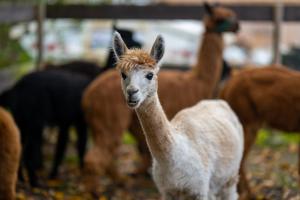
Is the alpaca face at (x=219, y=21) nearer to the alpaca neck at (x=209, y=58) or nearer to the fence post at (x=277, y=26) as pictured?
the alpaca neck at (x=209, y=58)

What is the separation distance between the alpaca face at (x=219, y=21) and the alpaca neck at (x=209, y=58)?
3.4 inches

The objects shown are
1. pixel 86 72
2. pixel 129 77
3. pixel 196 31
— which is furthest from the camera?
pixel 196 31

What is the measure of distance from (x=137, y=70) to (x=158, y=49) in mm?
307

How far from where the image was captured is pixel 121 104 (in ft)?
24.9

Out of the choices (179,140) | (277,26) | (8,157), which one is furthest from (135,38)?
(179,140)

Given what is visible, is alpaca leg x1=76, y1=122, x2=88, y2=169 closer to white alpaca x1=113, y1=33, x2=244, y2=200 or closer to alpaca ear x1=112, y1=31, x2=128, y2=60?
white alpaca x1=113, y1=33, x2=244, y2=200

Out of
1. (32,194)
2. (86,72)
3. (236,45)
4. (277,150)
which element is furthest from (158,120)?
(236,45)

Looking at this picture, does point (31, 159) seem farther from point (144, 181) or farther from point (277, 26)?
point (277, 26)

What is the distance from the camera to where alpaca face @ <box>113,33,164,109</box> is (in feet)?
15.0

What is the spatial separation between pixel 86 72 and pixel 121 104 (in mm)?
2025

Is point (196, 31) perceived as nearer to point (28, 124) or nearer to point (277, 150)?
point (277, 150)

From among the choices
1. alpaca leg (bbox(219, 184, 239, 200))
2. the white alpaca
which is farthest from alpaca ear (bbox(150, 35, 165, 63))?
alpaca leg (bbox(219, 184, 239, 200))

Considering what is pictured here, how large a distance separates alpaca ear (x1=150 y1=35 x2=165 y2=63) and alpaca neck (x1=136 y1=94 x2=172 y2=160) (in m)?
Answer: 0.28

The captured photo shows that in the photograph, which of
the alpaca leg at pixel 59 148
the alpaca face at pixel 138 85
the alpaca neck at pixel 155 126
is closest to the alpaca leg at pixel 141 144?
the alpaca leg at pixel 59 148
